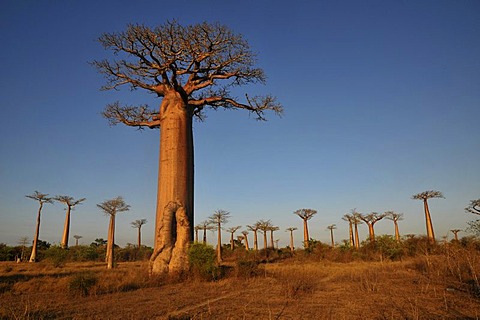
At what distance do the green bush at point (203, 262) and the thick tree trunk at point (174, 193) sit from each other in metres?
0.21

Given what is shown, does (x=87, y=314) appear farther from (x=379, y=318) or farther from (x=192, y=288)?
(x=379, y=318)

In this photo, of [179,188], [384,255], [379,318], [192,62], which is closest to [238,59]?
[192,62]

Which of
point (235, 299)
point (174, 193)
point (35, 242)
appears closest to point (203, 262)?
point (174, 193)

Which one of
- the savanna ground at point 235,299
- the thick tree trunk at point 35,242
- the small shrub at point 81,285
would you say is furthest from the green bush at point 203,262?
the thick tree trunk at point 35,242

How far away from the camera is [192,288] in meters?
6.54

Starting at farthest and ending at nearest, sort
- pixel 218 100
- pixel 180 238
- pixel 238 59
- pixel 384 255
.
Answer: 1. pixel 384 255
2. pixel 218 100
3. pixel 238 59
4. pixel 180 238

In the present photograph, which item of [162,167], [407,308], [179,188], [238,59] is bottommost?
[407,308]

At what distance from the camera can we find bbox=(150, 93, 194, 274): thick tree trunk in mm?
8000

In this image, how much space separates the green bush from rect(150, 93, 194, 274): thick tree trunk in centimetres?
21

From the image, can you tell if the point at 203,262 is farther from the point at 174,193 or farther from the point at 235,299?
the point at 235,299

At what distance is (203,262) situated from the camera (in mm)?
7840

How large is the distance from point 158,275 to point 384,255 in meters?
14.5

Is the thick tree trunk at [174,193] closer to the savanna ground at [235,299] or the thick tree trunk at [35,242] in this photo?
the savanna ground at [235,299]

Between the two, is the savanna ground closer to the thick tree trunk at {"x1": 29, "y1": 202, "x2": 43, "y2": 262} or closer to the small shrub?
the small shrub
